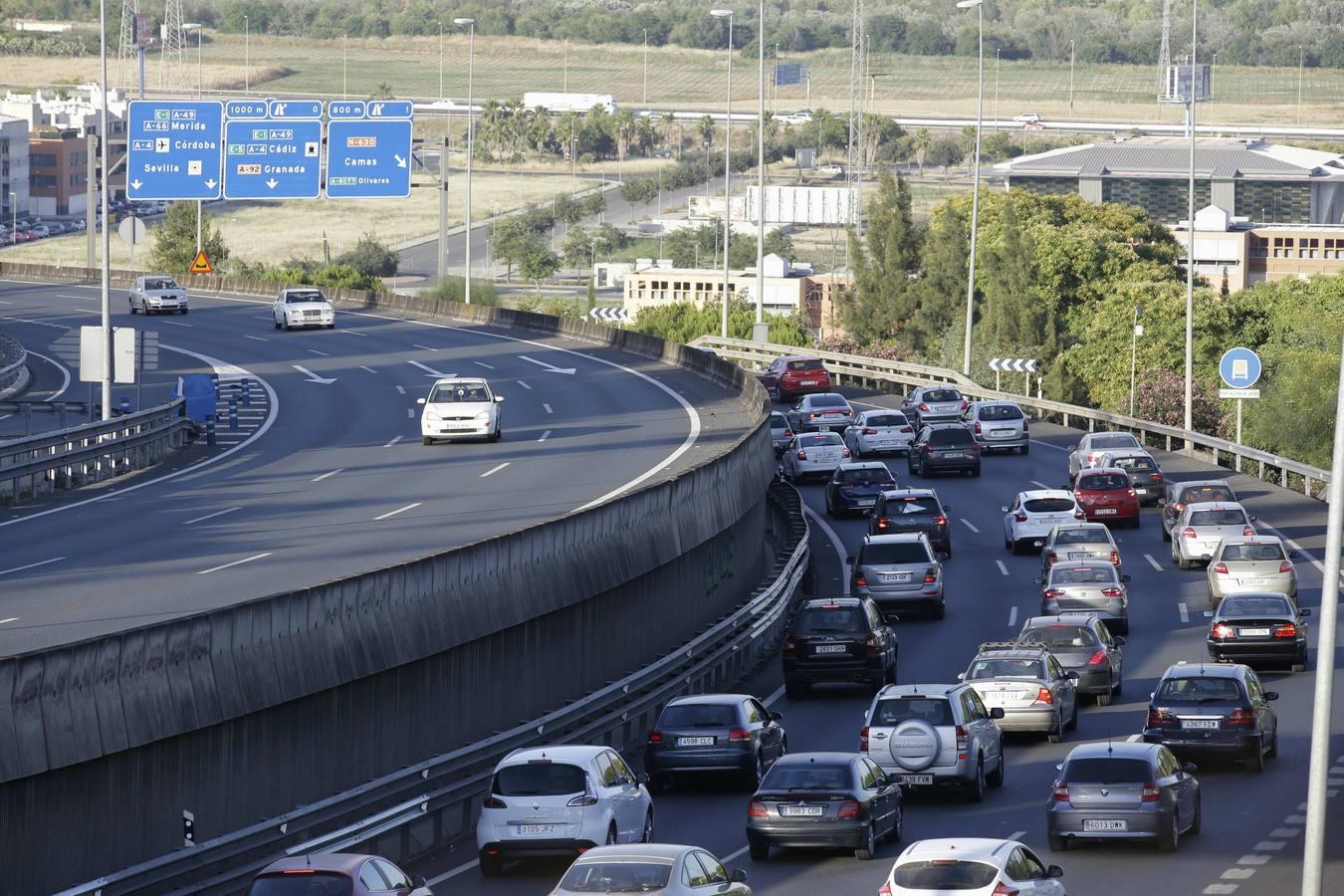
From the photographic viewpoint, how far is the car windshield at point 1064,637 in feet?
101

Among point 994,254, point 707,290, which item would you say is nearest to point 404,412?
point 994,254

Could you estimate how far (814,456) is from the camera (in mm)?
55781

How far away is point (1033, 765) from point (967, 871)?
10357 millimetres

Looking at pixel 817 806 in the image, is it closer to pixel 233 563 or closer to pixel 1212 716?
pixel 1212 716

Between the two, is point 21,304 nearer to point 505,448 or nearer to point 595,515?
point 505,448

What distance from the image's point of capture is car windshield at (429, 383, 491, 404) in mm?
47406

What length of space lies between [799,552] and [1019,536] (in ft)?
19.7

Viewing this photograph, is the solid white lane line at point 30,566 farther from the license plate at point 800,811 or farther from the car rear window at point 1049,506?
the car rear window at point 1049,506

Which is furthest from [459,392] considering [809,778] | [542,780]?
[542,780]

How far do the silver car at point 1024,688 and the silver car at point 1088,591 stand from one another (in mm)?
7669

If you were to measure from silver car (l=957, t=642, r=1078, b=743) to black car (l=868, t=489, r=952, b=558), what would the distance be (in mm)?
15145

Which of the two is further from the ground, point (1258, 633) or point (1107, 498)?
point (1107, 498)

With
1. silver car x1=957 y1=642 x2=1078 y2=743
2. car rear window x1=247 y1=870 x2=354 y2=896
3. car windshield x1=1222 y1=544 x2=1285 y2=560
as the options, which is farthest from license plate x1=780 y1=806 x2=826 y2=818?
car windshield x1=1222 y1=544 x2=1285 y2=560

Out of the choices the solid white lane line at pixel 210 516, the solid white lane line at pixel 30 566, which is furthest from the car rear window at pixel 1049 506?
the solid white lane line at pixel 30 566
